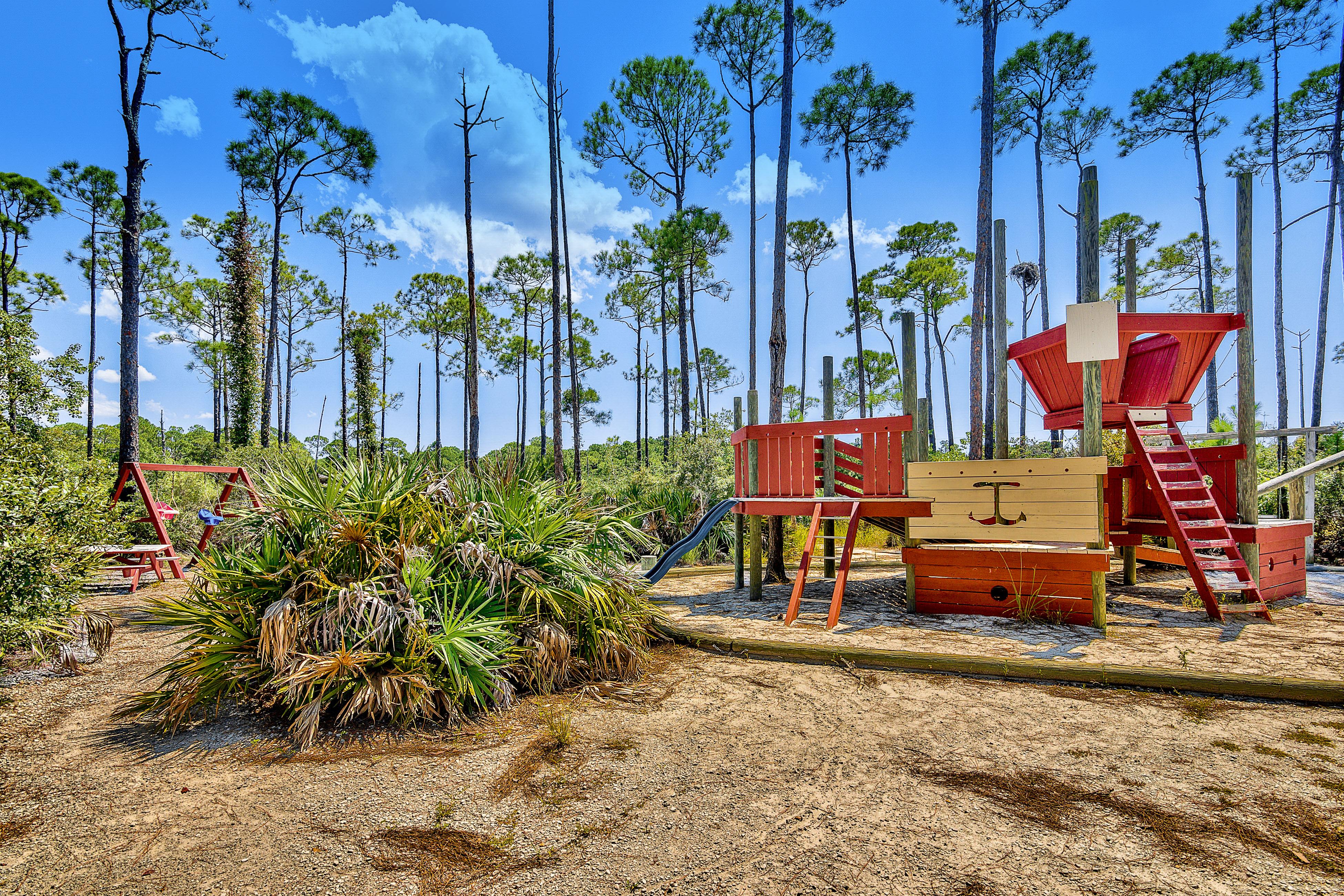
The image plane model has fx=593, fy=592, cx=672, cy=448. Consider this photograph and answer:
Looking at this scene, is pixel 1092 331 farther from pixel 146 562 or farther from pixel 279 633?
pixel 146 562

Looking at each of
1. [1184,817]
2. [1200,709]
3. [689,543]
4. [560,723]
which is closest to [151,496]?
[689,543]

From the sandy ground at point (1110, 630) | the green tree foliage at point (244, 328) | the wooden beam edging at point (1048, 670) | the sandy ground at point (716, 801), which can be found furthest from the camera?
the green tree foliage at point (244, 328)

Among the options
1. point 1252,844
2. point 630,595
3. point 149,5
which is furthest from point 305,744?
point 149,5

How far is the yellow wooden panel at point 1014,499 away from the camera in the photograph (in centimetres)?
529

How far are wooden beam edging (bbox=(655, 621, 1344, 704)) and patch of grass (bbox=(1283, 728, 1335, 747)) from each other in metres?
0.51

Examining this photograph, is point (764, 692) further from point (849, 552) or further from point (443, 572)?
point (849, 552)

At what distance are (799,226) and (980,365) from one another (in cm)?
1737

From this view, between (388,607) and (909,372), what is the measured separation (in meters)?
5.78

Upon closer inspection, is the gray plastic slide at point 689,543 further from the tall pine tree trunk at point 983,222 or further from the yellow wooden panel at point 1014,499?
the tall pine tree trunk at point 983,222

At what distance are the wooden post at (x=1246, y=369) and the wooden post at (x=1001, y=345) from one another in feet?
6.56

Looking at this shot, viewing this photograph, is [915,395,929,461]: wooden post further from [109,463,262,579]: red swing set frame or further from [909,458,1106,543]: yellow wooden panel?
[109,463,262,579]: red swing set frame

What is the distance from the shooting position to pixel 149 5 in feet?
38.9

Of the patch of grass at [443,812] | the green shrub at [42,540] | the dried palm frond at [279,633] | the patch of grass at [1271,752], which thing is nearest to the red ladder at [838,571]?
the patch of grass at [1271,752]

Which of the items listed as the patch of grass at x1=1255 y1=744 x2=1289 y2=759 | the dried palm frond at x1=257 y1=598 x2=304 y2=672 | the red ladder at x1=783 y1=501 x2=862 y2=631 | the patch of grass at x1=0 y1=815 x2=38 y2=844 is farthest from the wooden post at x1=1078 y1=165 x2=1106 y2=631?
the patch of grass at x1=0 y1=815 x2=38 y2=844
